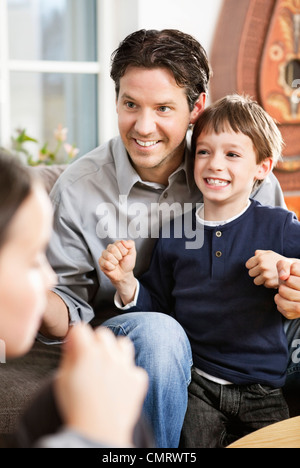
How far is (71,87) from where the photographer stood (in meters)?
3.23

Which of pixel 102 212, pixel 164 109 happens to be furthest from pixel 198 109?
pixel 102 212

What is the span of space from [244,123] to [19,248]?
110 centimetres

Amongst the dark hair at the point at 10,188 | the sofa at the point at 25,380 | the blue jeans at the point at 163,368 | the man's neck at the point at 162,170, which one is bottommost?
the sofa at the point at 25,380

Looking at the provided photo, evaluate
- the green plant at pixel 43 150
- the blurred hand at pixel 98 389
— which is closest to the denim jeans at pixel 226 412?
the blurred hand at pixel 98 389

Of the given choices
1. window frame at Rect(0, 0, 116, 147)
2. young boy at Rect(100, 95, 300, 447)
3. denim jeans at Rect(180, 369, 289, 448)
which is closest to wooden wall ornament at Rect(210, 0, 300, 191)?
window frame at Rect(0, 0, 116, 147)

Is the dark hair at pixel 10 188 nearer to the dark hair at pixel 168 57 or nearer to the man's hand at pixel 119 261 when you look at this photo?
the man's hand at pixel 119 261

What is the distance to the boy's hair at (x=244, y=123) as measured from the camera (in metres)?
1.63

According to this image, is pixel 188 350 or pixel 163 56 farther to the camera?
pixel 163 56

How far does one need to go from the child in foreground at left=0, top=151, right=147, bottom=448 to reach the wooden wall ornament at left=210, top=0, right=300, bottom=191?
2.53m

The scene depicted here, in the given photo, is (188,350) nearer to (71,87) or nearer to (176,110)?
(176,110)

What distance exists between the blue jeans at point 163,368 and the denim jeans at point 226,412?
108mm

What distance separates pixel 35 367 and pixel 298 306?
28.0 inches

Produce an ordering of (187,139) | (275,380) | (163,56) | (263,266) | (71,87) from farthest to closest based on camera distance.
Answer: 1. (71,87)
2. (187,139)
3. (163,56)
4. (275,380)
5. (263,266)
